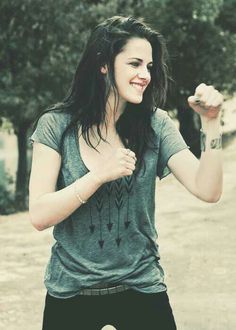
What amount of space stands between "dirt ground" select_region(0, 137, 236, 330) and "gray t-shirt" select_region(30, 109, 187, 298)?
3.06m

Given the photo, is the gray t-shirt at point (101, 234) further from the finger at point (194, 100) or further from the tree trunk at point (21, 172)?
the tree trunk at point (21, 172)

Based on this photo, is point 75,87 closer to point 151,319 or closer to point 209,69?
point 151,319

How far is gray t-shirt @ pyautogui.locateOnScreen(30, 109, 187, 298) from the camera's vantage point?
7.48 feet

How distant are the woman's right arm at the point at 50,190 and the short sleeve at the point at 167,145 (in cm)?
35

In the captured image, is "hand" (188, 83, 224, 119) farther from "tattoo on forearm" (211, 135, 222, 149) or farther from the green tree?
the green tree

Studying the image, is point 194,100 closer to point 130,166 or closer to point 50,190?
point 130,166

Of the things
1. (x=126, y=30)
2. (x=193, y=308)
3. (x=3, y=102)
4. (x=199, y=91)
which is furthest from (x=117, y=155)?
(x=3, y=102)

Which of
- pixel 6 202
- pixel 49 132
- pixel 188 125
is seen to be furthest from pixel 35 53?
pixel 49 132

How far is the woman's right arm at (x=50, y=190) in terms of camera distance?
218 centimetres

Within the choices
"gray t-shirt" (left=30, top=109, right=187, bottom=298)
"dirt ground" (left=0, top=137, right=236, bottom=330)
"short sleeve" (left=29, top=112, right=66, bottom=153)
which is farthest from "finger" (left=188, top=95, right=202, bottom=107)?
"dirt ground" (left=0, top=137, right=236, bottom=330)

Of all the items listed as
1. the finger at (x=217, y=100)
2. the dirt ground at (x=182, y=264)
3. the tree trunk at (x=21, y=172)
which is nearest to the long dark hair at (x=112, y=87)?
the finger at (x=217, y=100)

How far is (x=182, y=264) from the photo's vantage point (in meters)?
7.19

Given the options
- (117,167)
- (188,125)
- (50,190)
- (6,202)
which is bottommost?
(6,202)

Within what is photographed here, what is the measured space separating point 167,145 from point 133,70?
0.28m
